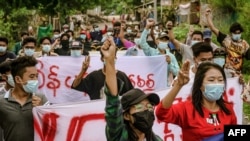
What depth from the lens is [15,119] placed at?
4645 millimetres

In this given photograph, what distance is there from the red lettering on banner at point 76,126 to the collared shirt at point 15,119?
0.57 metres

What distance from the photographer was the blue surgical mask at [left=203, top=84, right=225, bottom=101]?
4.21m

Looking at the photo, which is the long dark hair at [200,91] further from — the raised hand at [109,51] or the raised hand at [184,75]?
the raised hand at [109,51]

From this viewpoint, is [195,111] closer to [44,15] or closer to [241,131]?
[241,131]

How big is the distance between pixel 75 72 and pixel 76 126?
13.1ft

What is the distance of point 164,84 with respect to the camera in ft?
29.6

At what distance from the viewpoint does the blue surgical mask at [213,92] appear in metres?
4.21

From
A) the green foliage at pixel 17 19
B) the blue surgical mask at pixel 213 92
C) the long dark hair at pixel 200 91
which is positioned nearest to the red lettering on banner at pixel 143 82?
the long dark hair at pixel 200 91

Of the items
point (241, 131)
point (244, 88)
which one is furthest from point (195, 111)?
point (244, 88)

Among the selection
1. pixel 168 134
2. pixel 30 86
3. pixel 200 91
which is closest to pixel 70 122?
pixel 30 86

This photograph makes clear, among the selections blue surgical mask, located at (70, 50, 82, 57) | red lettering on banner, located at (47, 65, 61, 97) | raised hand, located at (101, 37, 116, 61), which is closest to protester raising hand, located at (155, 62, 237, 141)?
raised hand, located at (101, 37, 116, 61)

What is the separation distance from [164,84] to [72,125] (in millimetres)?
3884

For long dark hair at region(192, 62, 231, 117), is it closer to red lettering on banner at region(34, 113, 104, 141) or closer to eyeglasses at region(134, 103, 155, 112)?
eyeglasses at region(134, 103, 155, 112)

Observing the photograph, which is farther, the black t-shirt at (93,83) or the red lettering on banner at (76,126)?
the black t-shirt at (93,83)
